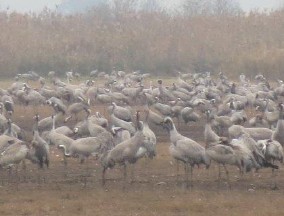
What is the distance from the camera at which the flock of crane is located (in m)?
14.6

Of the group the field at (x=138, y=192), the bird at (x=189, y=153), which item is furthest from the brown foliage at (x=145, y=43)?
the bird at (x=189, y=153)

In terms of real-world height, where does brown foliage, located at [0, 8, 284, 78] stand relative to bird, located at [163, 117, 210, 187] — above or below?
above

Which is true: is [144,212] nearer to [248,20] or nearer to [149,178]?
[149,178]

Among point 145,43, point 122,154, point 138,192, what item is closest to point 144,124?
point 122,154

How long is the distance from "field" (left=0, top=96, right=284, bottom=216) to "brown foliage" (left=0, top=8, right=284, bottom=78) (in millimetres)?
21374

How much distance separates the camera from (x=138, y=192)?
1380 cm

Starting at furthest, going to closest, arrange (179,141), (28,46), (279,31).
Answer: (279,31)
(28,46)
(179,141)

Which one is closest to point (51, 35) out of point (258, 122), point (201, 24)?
point (201, 24)

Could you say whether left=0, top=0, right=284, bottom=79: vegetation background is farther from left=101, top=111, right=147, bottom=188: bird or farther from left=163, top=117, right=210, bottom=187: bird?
left=101, top=111, right=147, bottom=188: bird

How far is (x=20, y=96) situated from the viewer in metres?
25.8

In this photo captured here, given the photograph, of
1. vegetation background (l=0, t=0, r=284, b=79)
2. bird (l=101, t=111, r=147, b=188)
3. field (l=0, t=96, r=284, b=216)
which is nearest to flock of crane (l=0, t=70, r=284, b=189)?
bird (l=101, t=111, r=147, b=188)

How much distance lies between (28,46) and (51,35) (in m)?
2.44

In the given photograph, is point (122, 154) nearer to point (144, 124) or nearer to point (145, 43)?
point (144, 124)

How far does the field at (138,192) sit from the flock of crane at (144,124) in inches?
13.9
